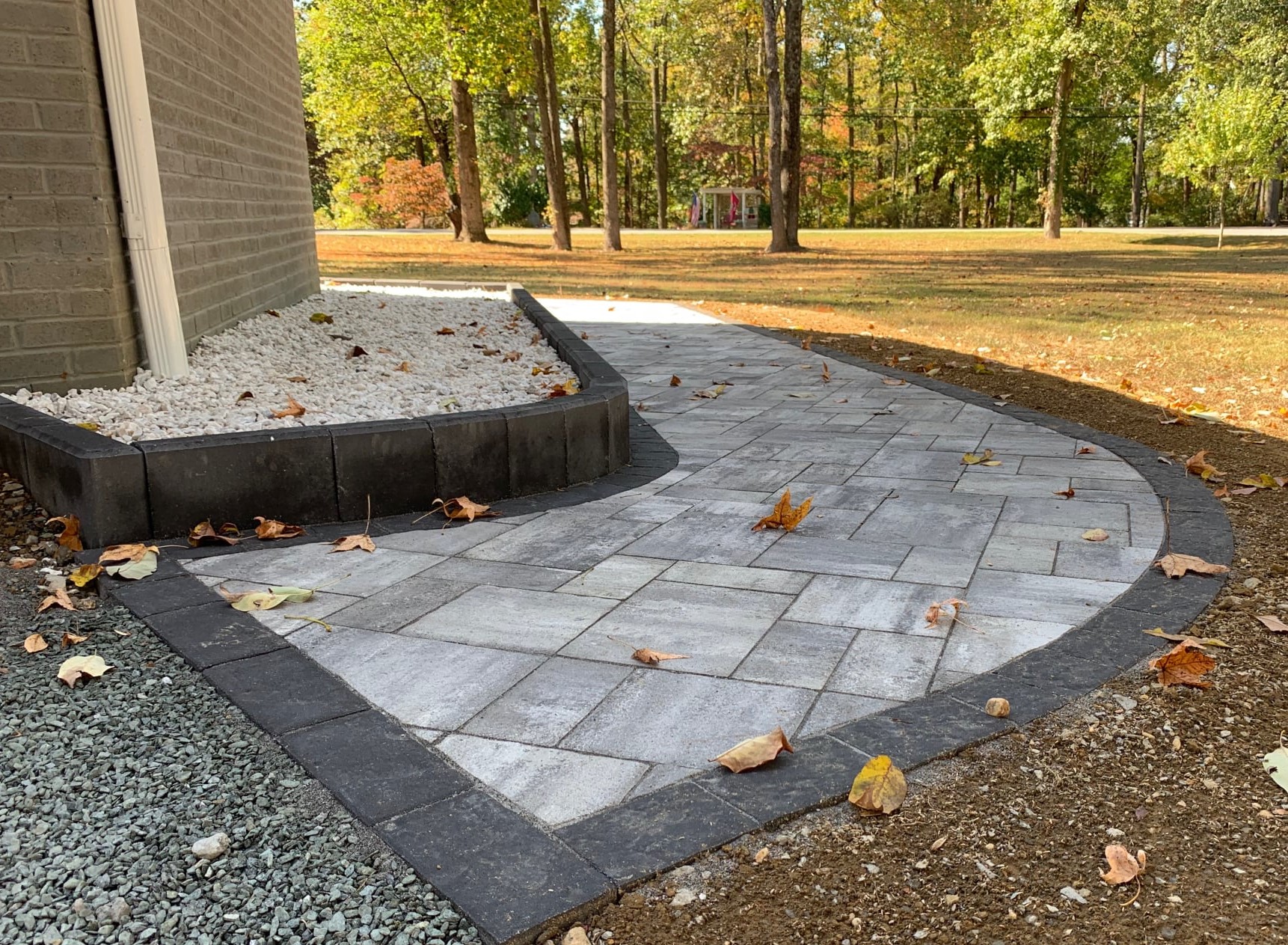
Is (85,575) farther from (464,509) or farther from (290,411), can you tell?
(290,411)

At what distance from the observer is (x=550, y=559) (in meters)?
3.50

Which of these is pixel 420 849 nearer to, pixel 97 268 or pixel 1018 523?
pixel 1018 523

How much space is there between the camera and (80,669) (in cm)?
255

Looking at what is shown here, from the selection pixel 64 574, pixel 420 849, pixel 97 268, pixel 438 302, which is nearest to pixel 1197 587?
pixel 420 849

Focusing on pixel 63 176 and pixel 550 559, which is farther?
pixel 63 176

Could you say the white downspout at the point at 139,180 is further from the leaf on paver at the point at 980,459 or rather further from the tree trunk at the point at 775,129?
the tree trunk at the point at 775,129

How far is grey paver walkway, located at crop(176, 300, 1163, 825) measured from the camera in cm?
235

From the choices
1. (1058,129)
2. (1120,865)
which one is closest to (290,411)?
(1120,865)

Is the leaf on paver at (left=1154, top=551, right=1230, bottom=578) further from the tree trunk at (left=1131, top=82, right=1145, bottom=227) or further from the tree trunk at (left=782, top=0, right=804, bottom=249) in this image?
the tree trunk at (left=1131, top=82, right=1145, bottom=227)

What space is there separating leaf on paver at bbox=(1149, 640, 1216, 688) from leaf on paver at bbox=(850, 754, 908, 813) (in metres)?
0.86

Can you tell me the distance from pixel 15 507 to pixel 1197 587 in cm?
407

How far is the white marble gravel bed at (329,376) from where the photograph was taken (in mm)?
4324

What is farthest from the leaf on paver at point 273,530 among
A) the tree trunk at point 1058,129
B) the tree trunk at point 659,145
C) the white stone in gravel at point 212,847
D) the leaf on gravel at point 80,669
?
the tree trunk at point 659,145

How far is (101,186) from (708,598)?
3.44m
